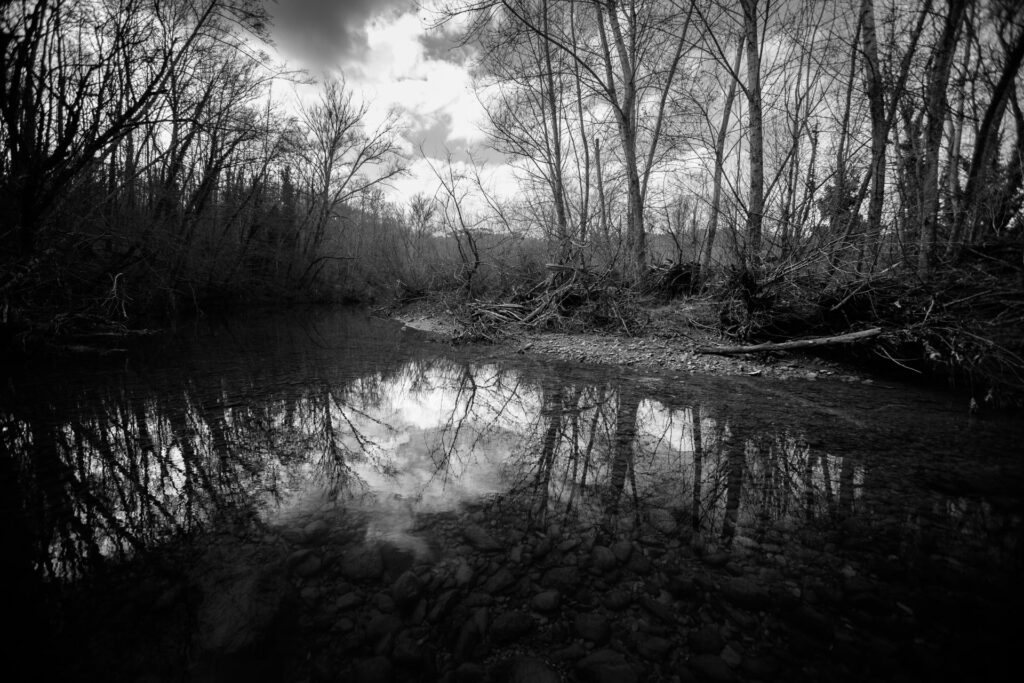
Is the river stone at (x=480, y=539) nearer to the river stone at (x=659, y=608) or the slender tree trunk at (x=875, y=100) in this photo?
the river stone at (x=659, y=608)

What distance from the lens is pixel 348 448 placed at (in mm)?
3033

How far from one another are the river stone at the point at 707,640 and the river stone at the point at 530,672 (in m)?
0.50

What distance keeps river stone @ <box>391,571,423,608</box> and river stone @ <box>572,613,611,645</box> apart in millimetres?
631

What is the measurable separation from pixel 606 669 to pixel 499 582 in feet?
1.72

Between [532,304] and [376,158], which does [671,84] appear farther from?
[376,158]

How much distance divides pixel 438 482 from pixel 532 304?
6.90 metres

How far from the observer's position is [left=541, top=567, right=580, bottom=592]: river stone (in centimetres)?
164

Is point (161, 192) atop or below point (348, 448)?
atop

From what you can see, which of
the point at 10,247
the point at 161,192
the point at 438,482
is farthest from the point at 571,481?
the point at 161,192

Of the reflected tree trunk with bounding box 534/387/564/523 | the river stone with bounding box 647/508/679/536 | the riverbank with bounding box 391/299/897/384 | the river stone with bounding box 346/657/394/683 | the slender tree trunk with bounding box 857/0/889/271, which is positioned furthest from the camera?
the slender tree trunk with bounding box 857/0/889/271

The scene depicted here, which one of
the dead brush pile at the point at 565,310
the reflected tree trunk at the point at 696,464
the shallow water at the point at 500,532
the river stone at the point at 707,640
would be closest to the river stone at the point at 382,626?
the shallow water at the point at 500,532

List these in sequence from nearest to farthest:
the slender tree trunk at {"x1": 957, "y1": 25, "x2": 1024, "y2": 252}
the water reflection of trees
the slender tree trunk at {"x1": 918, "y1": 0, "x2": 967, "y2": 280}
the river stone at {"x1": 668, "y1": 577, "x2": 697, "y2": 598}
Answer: the river stone at {"x1": 668, "y1": 577, "x2": 697, "y2": 598} < the water reflection of trees < the slender tree trunk at {"x1": 957, "y1": 25, "x2": 1024, "y2": 252} < the slender tree trunk at {"x1": 918, "y1": 0, "x2": 967, "y2": 280}

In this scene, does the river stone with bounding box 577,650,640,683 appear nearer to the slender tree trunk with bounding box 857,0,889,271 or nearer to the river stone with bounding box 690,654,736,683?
the river stone with bounding box 690,654,736,683

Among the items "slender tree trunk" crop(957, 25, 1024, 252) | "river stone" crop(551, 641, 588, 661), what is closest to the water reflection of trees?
"river stone" crop(551, 641, 588, 661)
